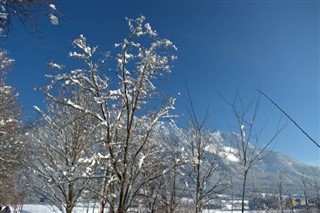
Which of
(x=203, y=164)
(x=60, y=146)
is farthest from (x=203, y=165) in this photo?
(x=60, y=146)

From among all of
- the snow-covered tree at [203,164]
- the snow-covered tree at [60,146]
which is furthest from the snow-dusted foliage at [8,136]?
the snow-covered tree at [203,164]

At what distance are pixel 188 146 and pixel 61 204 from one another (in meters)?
5.54

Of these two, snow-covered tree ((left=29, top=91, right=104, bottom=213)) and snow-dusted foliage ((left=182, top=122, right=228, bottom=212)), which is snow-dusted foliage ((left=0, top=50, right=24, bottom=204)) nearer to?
snow-covered tree ((left=29, top=91, right=104, bottom=213))

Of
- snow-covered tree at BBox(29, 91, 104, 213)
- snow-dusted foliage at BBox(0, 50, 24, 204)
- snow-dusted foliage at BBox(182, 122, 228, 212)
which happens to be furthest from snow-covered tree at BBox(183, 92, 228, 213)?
snow-dusted foliage at BBox(0, 50, 24, 204)

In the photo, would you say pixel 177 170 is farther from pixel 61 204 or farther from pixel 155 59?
pixel 61 204

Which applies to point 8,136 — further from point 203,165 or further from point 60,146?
point 203,165

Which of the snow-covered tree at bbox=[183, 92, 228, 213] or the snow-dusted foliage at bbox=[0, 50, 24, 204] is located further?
the snow-dusted foliage at bbox=[0, 50, 24, 204]

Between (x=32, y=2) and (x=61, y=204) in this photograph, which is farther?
(x=61, y=204)

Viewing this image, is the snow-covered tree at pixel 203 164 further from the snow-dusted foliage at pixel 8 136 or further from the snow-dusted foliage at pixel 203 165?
the snow-dusted foliage at pixel 8 136

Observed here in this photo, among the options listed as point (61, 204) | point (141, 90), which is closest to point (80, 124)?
point (61, 204)

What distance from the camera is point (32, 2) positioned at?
4.33 meters

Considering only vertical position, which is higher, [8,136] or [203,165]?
[8,136]

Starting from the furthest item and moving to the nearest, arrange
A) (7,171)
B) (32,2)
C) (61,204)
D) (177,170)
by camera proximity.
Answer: (7,171) → (61,204) → (177,170) → (32,2)

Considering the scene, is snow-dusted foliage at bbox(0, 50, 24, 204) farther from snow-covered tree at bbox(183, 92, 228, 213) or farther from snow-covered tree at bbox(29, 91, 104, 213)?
snow-covered tree at bbox(183, 92, 228, 213)
